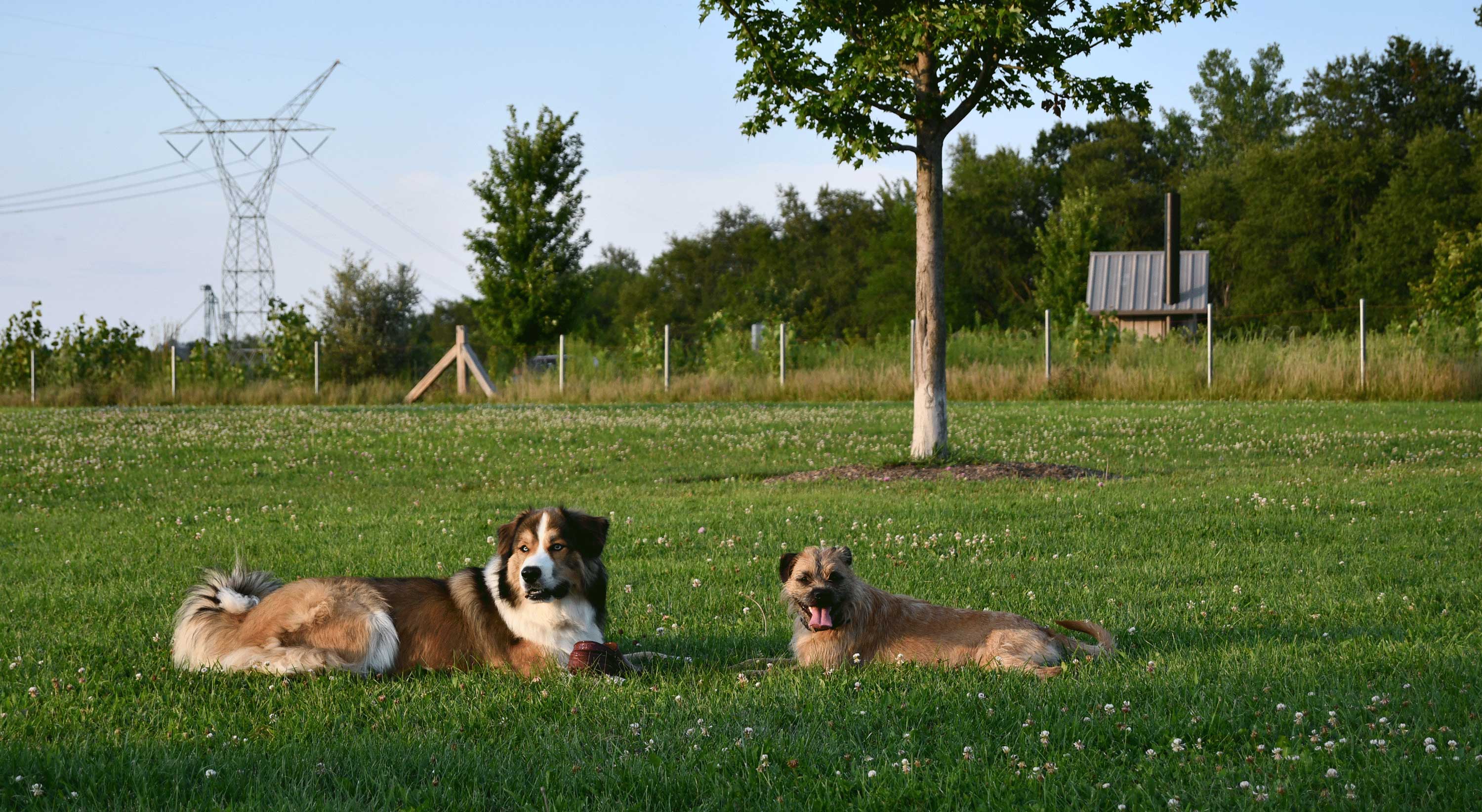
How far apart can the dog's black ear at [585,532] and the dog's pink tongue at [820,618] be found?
3.53ft

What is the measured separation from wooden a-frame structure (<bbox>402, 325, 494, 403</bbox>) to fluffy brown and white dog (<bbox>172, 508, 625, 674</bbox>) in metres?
26.7

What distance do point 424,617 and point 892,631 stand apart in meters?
2.33

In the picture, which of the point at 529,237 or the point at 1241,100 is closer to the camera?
the point at 529,237

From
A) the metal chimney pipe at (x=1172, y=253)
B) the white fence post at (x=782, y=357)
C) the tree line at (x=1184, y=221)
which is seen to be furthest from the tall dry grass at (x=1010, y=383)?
the metal chimney pipe at (x=1172, y=253)

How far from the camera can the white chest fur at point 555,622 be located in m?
5.48

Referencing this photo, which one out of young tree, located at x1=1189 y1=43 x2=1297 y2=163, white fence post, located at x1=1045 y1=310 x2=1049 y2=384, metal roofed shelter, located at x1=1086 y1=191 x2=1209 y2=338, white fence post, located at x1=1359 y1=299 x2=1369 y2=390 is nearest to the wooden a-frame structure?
white fence post, located at x1=1045 y1=310 x2=1049 y2=384

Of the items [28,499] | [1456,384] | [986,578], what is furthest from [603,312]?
[986,578]

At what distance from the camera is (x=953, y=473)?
13.6 metres

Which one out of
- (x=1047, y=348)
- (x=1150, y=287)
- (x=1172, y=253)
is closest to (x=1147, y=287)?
(x=1150, y=287)

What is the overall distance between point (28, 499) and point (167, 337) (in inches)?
990

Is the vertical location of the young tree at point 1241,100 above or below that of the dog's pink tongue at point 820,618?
above

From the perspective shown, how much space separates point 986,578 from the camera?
7.60 meters

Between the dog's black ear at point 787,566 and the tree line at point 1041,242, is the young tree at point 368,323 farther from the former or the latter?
the dog's black ear at point 787,566

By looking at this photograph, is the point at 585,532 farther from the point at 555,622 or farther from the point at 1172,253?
the point at 1172,253
